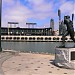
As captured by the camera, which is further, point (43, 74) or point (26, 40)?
point (26, 40)

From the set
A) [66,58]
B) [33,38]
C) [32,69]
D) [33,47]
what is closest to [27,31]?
[33,38]

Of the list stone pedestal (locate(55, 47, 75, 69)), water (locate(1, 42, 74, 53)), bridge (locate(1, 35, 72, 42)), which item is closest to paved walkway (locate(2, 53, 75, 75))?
stone pedestal (locate(55, 47, 75, 69))

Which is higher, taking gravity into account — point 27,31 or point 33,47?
point 27,31

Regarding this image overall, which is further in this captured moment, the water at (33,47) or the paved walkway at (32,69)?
the water at (33,47)

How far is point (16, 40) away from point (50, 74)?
14010 cm

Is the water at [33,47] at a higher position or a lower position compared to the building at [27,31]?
lower

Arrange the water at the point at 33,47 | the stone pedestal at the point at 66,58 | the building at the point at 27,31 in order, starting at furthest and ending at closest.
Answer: the building at the point at 27,31, the water at the point at 33,47, the stone pedestal at the point at 66,58

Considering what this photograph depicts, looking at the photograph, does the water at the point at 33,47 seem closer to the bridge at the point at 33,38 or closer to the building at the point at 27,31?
the bridge at the point at 33,38

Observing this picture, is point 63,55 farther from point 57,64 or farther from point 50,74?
point 50,74

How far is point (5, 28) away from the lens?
169875 mm

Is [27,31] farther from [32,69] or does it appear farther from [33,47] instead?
[32,69]

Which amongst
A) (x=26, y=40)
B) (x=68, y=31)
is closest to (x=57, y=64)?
(x=68, y=31)

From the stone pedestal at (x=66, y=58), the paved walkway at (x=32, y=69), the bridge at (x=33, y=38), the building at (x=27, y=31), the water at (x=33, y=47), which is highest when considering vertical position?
the building at (x=27, y=31)

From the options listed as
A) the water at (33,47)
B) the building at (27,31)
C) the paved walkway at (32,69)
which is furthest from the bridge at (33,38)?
the paved walkway at (32,69)
